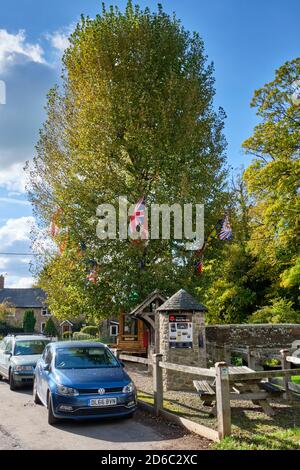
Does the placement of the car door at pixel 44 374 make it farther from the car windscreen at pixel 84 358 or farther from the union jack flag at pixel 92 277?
the union jack flag at pixel 92 277

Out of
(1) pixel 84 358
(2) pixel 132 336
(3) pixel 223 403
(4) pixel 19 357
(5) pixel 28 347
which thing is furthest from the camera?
(2) pixel 132 336

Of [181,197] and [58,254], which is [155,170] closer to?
[181,197]

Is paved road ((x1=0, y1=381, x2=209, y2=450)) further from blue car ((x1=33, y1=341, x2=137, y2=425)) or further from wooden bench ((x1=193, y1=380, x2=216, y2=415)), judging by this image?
wooden bench ((x1=193, y1=380, x2=216, y2=415))

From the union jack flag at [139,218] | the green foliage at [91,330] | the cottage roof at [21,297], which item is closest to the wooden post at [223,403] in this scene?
the union jack flag at [139,218]

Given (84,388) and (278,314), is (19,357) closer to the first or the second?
(84,388)

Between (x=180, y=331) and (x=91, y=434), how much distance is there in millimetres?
5674

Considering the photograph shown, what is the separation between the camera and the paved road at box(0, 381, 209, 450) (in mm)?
7184

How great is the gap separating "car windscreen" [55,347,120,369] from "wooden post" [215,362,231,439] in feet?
11.4

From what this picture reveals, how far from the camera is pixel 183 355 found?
13.0m

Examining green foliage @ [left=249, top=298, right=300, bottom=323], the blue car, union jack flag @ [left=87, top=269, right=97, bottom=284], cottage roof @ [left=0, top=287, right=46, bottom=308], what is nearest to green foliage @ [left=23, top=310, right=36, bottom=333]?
cottage roof @ [left=0, top=287, right=46, bottom=308]

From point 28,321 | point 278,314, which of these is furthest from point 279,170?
point 28,321

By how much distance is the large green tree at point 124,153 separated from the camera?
20500 mm
